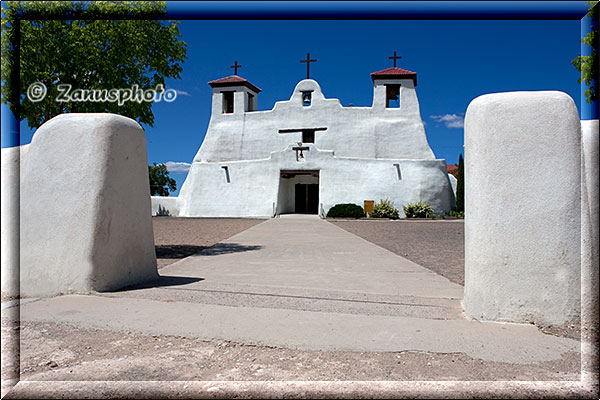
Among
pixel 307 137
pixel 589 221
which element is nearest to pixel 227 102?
pixel 307 137

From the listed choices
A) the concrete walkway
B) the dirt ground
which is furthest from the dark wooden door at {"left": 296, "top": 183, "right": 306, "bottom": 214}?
the dirt ground

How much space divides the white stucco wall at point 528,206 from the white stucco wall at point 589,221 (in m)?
0.06

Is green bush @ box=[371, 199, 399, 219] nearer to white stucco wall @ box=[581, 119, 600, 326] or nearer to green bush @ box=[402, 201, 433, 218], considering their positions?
green bush @ box=[402, 201, 433, 218]

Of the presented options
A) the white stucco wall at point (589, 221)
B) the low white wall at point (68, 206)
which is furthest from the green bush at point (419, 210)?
the low white wall at point (68, 206)

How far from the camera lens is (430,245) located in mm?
12172

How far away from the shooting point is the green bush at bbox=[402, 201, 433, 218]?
2961 centimetres

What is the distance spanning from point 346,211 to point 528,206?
25.5m

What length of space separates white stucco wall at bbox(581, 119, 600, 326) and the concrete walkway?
52cm

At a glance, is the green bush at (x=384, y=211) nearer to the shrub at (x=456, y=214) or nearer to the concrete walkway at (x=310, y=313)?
the shrub at (x=456, y=214)

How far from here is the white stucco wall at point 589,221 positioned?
3611mm

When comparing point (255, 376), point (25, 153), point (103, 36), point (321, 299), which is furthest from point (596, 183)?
point (103, 36)

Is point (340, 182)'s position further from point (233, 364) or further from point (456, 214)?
point (233, 364)

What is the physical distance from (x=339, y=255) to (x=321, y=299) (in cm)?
476

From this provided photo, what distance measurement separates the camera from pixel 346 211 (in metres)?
29.2
